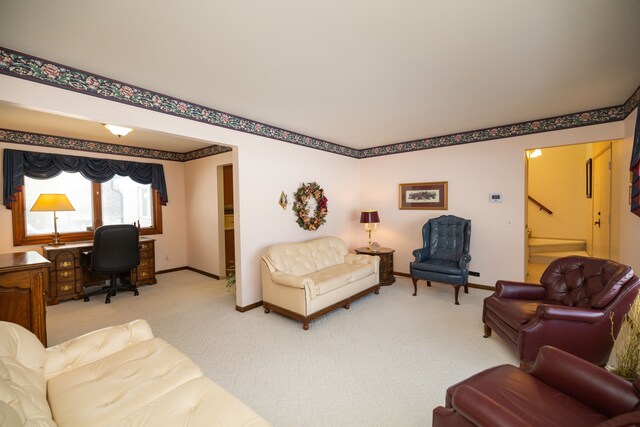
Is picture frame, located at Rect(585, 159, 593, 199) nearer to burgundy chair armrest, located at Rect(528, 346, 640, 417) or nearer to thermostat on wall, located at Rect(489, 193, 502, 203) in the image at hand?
thermostat on wall, located at Rect(489, 193, 502, 203)

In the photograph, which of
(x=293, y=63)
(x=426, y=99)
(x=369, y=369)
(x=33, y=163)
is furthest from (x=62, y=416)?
(x=33, y=163)

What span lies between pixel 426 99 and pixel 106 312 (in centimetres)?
486

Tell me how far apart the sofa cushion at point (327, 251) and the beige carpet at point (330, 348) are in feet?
2.44

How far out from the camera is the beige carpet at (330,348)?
197 centimetres

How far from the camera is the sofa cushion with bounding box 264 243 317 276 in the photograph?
3.67m

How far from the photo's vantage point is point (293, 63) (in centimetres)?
229

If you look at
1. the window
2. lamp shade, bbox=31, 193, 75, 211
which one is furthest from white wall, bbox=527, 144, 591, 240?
lamp shade, bbox=31, 193, 75, 211

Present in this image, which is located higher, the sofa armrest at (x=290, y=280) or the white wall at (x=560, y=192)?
the white wall at (x=560, y=192)

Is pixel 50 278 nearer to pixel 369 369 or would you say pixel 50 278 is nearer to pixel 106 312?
pixel 106 312

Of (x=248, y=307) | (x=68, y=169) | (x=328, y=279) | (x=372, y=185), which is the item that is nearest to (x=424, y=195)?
(x=372, y=185)

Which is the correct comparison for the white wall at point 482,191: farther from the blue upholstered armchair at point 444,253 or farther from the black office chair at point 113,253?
the black office chair at point 113,253

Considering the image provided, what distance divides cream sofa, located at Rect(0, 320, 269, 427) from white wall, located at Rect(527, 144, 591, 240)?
7679 millimetres

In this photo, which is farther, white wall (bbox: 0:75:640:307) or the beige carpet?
white wall (bbox: 0:75:640:307)

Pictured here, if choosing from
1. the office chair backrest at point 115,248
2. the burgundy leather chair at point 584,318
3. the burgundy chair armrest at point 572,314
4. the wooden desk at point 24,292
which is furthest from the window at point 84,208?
the burgundy chair armrest at point 572,314
